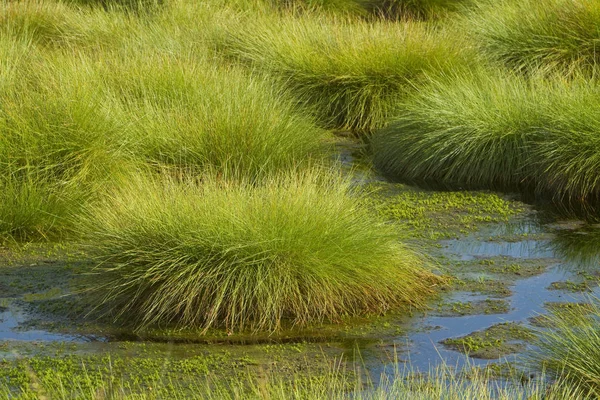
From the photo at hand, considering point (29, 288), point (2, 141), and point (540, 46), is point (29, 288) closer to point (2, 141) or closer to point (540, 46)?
point (2, 141)

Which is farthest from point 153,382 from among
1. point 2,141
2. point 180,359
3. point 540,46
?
point 540,46

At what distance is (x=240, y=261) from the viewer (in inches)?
230

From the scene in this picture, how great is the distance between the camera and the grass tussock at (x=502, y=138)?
28.7 feet

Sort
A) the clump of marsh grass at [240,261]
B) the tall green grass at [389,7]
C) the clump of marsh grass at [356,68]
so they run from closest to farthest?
the clump of marsh grass at [240,261], the clump of marsh grass at [356,68], the tall green grass at [389,7]

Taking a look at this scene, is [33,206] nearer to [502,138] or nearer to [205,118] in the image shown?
[205,118]

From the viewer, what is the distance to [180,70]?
30.9ft

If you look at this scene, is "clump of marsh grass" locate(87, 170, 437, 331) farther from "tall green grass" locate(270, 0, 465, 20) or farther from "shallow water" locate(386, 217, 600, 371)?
"tall green grass" locate(270, 0, 465, 20)

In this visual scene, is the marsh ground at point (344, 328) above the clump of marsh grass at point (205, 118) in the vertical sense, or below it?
below

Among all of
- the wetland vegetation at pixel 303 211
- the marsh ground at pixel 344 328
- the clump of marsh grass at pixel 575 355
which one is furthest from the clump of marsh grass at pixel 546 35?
the clump of marsh grass at pixel 575 355

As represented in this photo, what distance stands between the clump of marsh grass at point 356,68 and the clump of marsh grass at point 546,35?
594mm

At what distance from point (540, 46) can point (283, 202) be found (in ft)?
20.6

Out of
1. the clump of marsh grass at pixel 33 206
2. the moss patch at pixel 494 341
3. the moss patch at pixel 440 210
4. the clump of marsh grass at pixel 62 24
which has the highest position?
Result: the clump of marsh grass at pixel 62 24

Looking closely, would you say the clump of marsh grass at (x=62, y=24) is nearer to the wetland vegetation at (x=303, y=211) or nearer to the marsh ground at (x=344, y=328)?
the wetland vegetation at (x=303, y=211)

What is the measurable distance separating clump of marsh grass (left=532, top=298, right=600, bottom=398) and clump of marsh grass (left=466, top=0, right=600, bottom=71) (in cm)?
620
